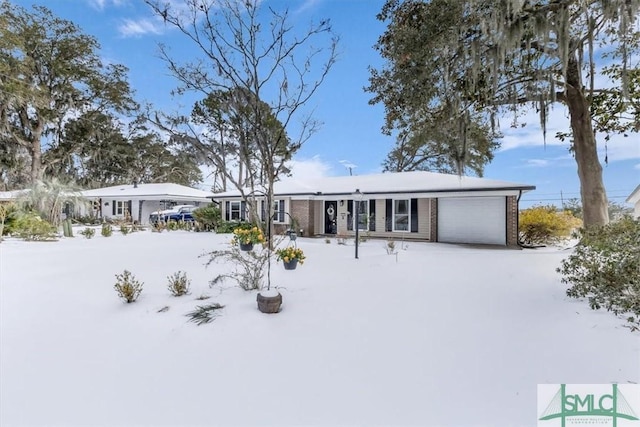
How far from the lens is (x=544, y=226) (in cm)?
1324

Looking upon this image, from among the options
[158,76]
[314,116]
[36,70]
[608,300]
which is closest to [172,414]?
[608,300]

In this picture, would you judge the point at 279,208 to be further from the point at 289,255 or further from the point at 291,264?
the point at 289,255

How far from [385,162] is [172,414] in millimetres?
28202

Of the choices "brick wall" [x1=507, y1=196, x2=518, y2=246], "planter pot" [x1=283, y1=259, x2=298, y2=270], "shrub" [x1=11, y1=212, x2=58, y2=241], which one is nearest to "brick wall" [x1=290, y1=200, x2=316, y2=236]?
"planter pot" [x1=283, y1=259, x2=298, y2=270]

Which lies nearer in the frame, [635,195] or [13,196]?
[635,195]

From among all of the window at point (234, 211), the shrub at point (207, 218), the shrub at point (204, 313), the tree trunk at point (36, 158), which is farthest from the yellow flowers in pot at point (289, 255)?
the tree trunk at point (36, 158)

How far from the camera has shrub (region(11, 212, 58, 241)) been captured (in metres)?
12.9

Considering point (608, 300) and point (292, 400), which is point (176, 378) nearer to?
point (292, 400)

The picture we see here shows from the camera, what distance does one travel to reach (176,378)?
3455 mm

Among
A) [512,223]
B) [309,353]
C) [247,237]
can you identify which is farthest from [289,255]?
[512,223]

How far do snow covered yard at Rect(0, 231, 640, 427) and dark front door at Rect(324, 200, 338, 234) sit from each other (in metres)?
10.2

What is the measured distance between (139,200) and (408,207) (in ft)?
76.2

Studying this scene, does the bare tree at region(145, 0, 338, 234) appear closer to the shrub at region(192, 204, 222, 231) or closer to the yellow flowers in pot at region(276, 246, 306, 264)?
the yellow flowers in pot at region(276, 246, 306, 264)

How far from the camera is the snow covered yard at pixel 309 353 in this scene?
2.93 meters
